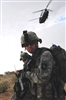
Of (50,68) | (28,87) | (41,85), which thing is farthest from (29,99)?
(50,68)

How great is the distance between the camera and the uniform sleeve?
2.81 m

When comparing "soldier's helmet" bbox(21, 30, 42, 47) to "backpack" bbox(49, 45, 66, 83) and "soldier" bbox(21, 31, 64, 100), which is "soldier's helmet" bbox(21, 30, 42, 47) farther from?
"backpack" bbox(49, 45, 66, 83)

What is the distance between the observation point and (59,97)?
308cm

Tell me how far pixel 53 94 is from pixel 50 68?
1.39 feet

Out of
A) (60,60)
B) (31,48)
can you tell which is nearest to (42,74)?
(60,60)

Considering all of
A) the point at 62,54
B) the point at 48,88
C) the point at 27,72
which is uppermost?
the point at 62,54

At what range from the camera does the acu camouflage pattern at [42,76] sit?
2.82 metres

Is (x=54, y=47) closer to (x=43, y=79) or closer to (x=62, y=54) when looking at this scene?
(x=62, y=54)

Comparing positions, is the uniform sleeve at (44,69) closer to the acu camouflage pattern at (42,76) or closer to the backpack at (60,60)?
the acu camouflage pattern at (42,76)

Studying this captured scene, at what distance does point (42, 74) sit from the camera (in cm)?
281

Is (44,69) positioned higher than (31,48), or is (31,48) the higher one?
(31,48)

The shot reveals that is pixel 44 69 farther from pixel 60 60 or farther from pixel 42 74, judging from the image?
pixel 60 60

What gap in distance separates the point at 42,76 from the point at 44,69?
0.32 ft

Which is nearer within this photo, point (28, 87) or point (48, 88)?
point (48, 88)
